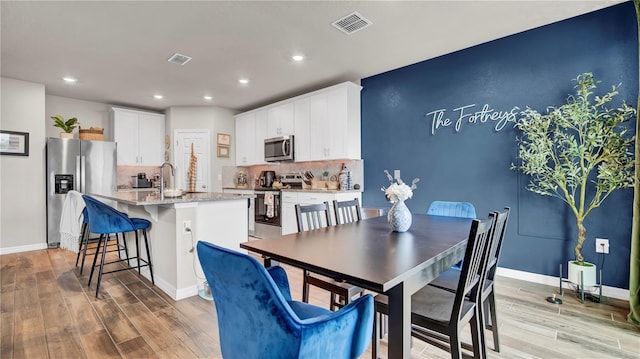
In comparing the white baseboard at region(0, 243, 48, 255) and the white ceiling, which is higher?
the white ceiling

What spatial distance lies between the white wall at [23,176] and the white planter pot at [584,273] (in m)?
6.73

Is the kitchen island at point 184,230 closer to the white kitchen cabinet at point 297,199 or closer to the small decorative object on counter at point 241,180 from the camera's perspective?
the white kitchen cabinet at point 297,199

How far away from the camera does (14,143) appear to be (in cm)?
431

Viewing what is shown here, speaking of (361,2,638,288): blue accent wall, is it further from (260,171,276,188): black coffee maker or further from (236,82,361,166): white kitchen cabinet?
(260,171,276,188): black coffee maker

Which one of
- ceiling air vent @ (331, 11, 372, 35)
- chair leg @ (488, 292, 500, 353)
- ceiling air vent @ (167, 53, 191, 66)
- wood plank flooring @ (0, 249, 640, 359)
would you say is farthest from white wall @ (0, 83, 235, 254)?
chair leg @ (488, 292, 500, 353)

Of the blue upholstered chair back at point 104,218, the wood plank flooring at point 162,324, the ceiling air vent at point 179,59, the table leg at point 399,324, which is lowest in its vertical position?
the wood plank flooring at point 162,324

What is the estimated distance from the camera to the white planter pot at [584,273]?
2535 mm

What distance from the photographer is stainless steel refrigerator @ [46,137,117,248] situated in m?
4.56

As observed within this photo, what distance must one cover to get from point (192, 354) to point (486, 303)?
193 cm

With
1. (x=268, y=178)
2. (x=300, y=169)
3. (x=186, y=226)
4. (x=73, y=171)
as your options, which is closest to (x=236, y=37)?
(x=186, y=226)

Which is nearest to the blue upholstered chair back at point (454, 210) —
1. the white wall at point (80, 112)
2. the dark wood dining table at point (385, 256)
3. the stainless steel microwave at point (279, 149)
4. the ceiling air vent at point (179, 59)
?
the dark wood dining table at point (385, 256)

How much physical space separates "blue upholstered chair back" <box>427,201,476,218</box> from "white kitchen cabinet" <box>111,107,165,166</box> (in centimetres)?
568

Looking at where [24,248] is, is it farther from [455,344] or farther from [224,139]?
[455,344]

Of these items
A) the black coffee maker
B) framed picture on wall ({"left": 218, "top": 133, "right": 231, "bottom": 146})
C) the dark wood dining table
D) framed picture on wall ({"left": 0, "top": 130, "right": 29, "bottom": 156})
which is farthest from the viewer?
framed picture on wall ({"left": 218, "top": 133, "right": 231, "bottom": 146})
